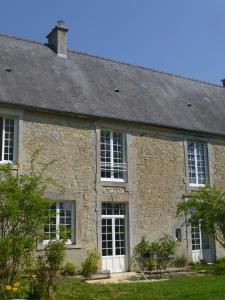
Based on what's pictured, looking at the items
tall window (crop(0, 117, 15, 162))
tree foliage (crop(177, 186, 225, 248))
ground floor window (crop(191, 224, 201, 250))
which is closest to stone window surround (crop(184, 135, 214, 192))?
ground floor window (crop(191, 224, 201, 250))

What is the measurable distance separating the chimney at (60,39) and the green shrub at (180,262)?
8800 mm

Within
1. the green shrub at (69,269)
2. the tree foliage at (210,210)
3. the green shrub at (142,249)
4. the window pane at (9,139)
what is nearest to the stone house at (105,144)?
the window pane at (9,139)

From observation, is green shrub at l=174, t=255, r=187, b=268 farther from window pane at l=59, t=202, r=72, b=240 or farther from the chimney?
the chimney

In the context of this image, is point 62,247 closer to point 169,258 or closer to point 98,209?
point 98,209

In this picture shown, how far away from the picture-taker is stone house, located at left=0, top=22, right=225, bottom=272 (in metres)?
13.1

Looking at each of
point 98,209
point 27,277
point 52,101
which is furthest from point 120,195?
point 27,277

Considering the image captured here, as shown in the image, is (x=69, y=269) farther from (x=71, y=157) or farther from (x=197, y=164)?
(x=197, y=164)

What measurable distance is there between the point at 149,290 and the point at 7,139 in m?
6.03

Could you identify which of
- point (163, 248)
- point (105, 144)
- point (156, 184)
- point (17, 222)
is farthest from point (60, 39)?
point (17, 222)

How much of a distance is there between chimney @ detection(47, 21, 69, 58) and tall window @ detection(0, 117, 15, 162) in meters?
5.00

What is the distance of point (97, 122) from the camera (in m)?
14.3

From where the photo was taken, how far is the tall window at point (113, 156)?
14.4 m

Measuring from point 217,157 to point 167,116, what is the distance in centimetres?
274

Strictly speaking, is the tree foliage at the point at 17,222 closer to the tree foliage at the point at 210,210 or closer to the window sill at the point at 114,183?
the window sill at the point at 114,183
